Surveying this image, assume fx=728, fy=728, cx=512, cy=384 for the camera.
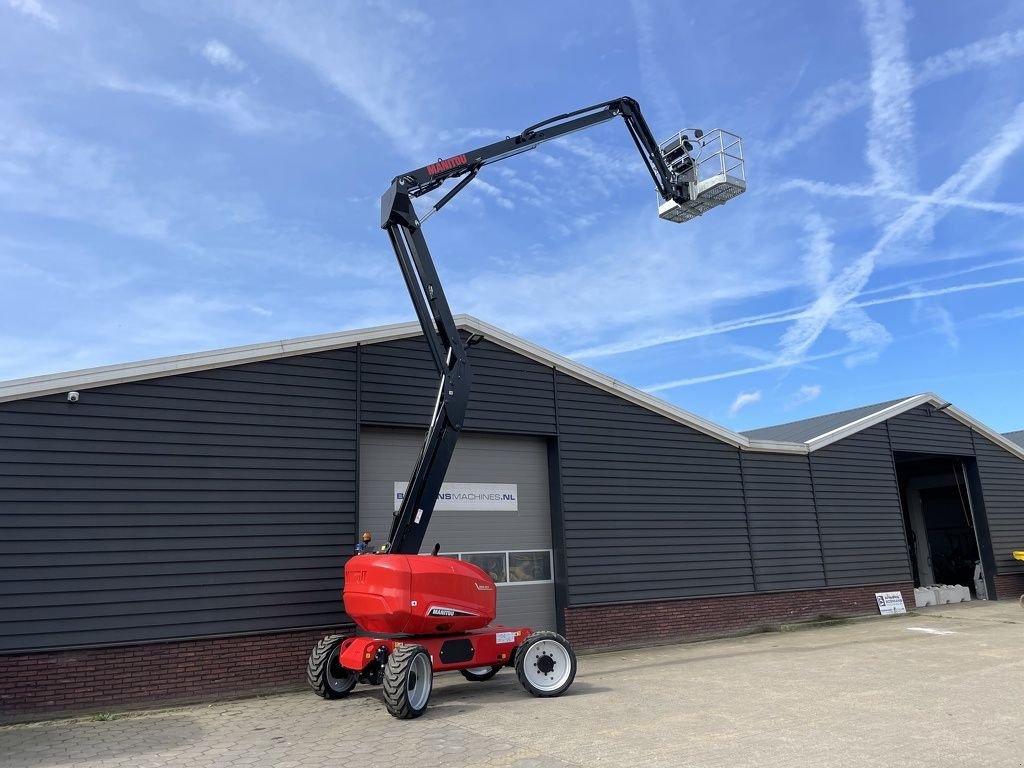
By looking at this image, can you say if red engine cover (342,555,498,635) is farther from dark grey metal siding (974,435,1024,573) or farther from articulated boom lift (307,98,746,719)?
dark grey metal siding (974,435,1024,573)

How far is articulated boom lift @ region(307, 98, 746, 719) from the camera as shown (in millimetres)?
9344

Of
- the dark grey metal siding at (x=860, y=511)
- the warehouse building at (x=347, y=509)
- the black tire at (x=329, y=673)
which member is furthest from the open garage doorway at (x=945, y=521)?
the black tire at (x=329, y=673)

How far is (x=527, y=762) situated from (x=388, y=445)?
7.44 metres

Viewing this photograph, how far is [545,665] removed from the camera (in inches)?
400

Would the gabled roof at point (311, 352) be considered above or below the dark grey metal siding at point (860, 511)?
above

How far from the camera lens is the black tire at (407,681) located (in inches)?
342

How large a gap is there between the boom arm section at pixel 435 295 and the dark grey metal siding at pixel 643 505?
4500 millimetres

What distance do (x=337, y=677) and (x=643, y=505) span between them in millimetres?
7801

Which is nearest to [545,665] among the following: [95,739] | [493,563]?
[493,563]

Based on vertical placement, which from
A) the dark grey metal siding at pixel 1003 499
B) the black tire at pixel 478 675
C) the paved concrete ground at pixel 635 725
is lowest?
the paved concrete ground at pixel 635 725

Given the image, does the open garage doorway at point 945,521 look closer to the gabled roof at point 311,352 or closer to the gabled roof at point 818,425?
the gabled roof at point 818,425

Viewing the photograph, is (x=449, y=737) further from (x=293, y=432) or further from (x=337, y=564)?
(x=293, y=432)

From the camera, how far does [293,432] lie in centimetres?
1208

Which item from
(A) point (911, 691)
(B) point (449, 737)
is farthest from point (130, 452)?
(A) point (911, 691)
